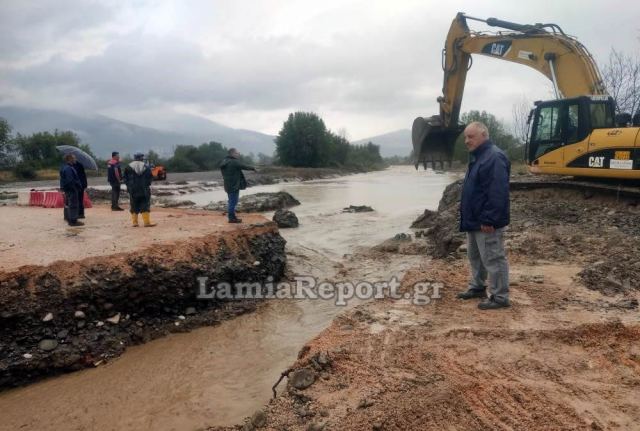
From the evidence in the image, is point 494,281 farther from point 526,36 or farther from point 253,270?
point 526,36

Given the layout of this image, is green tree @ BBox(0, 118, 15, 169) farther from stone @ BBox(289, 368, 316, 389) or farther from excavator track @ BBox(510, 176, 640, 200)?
stone @ BBox(289, 368, 316, 389)

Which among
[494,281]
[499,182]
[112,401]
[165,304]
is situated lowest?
[112,401]

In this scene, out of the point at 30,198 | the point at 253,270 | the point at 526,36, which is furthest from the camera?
the point at 30,198

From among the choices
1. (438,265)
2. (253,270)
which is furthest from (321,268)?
(438,265)

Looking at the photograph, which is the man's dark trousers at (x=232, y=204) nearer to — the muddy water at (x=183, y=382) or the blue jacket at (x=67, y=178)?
the muddy water at (x=183, y=382)

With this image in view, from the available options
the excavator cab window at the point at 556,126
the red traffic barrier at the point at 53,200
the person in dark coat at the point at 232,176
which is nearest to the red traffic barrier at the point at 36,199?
the red traffic barrier at the point at 53,200

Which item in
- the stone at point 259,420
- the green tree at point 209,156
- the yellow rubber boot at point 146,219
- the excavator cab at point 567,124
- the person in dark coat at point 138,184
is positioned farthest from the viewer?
the green tree at point 209,156

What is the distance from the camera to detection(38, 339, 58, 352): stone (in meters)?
5.08

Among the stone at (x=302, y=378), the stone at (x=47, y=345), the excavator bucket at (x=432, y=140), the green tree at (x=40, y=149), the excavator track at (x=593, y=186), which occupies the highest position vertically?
the green tree at (x=40, y=149)

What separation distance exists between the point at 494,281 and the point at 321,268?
4.93 metres

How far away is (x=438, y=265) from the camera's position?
721 centimetres

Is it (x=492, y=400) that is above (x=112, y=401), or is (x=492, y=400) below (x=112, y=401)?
above

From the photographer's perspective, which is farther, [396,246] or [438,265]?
[396,246]

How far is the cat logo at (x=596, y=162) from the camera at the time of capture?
32.3ft
